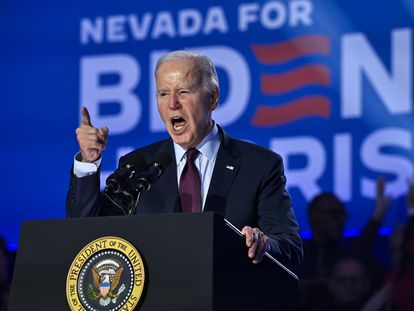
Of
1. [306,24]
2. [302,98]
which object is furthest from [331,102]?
[306,24]

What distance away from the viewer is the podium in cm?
183

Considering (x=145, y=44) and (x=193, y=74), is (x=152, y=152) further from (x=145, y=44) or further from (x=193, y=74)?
(x=145, y=44)

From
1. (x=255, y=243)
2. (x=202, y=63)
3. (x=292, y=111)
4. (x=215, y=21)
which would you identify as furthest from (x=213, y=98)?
(x=215, y=21)

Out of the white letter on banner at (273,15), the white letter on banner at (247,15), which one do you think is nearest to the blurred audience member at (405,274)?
the white letter on banner at (273,15)

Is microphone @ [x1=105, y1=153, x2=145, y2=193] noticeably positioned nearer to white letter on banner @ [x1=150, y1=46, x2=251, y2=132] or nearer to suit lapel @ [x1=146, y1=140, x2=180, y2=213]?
suit lapel @ [x1=146, y1=140, x2=180, y2=213]

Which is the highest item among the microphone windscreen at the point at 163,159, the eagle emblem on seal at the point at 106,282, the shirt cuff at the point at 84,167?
the microphone windscreen at the point at 163,159

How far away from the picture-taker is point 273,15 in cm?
487

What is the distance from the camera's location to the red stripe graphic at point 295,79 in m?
4.75

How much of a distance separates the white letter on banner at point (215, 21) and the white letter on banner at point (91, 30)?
2.07 feet

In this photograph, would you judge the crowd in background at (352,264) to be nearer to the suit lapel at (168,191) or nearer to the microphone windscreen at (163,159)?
the suit lapel at (168,191)

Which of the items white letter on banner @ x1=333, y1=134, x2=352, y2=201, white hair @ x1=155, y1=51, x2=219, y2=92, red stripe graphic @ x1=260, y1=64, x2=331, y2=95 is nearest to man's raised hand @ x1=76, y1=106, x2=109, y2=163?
white hair @ x1=155, y1=51, x2=219, y2=92

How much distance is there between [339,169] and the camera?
4598mm

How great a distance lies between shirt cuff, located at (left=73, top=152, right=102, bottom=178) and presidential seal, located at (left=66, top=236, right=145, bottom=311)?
0.31m

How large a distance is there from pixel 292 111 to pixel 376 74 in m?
0.47
